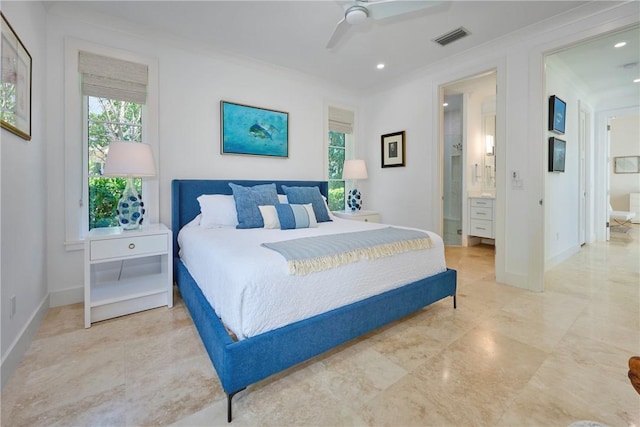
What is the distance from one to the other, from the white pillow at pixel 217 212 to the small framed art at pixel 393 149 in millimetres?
2651

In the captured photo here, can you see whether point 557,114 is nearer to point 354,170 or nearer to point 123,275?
point 354,170

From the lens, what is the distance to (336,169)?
15.5 ft

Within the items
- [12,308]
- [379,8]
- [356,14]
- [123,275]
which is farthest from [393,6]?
[123,275]

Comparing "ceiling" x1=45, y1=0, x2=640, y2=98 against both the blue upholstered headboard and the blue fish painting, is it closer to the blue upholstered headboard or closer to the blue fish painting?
the blue fish painting

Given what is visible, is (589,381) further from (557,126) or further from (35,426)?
(557,126)

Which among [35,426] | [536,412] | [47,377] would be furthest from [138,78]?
[536,412]

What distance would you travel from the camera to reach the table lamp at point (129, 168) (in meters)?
2.39

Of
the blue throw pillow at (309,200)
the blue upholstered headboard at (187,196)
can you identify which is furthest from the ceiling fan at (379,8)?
the blue upholstered headboard at (187,196)

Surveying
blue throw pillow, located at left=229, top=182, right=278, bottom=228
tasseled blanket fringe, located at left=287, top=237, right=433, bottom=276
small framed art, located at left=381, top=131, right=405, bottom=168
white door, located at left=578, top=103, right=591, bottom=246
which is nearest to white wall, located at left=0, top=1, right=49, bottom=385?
blue throw pillow, located at left=229, top=182, right=278, bottom=228

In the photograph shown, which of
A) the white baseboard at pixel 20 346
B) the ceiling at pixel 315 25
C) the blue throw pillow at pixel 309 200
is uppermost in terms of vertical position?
the ceiling at pixel 315 25

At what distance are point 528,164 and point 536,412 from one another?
251 centimetres

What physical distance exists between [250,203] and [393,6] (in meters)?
2.05

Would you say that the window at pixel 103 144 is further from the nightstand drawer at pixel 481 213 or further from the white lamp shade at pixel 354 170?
the nightstand drawer at pixel 481 213

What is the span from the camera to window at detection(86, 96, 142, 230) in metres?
2.74
